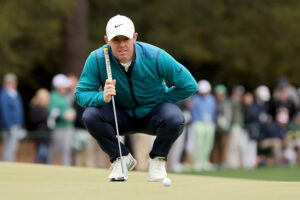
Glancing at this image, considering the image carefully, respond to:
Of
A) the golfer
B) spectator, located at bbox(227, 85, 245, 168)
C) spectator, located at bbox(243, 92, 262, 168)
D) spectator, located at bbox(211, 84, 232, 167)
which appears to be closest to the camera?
the golfer

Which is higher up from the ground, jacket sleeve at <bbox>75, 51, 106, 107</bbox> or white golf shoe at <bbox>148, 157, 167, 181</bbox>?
jacket sleeve at <bbox>75, 51, 106, 107</bbox>

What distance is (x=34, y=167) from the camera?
1081 cm

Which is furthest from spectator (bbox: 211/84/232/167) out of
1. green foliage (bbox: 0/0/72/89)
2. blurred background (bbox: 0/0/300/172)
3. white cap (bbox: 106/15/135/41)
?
white cap (bbox: 106/15/135/41)

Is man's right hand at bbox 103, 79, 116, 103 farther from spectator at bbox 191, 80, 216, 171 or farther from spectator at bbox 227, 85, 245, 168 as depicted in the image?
spectator at bbox 227, 85, 245, 168

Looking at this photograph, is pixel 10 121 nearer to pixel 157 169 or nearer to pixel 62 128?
pixel 62 128

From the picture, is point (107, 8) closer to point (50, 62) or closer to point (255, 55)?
point (50, 62)

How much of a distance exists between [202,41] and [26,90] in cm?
559

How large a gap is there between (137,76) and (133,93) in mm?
202

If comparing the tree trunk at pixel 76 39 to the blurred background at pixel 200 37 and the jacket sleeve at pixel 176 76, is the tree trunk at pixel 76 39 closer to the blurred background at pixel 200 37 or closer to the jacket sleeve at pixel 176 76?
the blurred background at pixel 200 37

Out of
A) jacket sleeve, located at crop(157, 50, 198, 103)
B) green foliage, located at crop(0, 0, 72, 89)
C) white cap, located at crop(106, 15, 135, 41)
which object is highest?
green foliage, located at crop(0, 0, 72, 89)

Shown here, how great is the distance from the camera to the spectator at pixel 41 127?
1520 centimetres

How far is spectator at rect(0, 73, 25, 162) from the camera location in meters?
14.8

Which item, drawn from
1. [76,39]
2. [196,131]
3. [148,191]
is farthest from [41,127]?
[148,191]

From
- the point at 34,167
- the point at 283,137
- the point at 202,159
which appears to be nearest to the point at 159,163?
the point at 34,167
